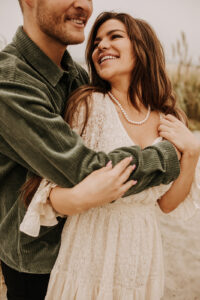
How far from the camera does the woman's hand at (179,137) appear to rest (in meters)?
0.99

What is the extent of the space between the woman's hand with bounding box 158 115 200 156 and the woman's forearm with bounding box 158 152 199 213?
Answer: 0.8 inches

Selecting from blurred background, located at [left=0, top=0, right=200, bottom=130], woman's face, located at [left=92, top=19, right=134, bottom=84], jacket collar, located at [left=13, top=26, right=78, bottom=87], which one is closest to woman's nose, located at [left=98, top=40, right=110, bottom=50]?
woman's face, located at [left=92, top=19, right=134, bottom=84]

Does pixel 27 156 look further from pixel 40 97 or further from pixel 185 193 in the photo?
pixel 185 193

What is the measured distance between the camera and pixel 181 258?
2.33 m

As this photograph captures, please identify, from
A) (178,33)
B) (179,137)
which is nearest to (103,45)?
(179,137)

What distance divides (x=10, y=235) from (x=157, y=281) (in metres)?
0.62

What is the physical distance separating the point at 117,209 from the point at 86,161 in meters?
0.30

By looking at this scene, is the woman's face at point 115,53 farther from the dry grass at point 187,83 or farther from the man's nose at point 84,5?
the dry grass at point 187,83

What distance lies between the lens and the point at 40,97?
32.9 inches

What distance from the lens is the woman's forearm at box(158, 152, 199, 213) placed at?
1.01 meters

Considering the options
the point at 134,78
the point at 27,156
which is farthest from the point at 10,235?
the point at 134,78

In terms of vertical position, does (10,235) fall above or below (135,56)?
below

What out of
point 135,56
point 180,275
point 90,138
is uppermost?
point 135,56

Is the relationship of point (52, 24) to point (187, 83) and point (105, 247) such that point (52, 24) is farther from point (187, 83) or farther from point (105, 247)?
point (187, 83)
